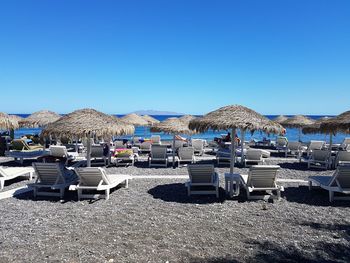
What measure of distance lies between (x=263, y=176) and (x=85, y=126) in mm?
4735

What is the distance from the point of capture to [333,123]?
28.8ft

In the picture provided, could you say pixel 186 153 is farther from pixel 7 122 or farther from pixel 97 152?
pixel 7 122

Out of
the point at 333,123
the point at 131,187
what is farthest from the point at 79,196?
the point at 333,123

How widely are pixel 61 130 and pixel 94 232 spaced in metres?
3.70

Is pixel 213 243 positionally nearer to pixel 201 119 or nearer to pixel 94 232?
pixel 94 232

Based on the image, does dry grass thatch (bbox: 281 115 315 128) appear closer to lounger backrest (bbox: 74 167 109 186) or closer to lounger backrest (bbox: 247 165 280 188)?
lounger backrest (bbox: 247 165 280 188)

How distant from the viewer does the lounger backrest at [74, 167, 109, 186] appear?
6.97 metres

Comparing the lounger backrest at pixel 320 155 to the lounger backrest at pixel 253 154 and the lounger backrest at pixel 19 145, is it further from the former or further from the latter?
the lounger backrest at pixel 19 145

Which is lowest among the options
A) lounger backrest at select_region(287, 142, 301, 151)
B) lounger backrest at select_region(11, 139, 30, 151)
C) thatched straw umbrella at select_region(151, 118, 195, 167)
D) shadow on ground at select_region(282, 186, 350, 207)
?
shadow on ground at select_region(282, 186, 350, 207)

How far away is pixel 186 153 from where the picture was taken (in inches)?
484

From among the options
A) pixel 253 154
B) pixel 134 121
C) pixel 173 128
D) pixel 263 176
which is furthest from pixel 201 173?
pixel 134 121

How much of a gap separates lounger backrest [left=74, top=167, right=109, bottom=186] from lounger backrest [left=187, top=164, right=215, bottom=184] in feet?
6.97

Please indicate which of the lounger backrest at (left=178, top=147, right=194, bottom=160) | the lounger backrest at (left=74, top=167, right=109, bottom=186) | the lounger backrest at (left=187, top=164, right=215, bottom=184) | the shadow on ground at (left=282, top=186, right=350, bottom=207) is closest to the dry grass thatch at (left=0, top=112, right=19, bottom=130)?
the lounger backrest at (left=178, top=147, right=194, bottom=160)

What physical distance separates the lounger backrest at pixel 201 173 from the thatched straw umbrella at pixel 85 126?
2.52 meters
